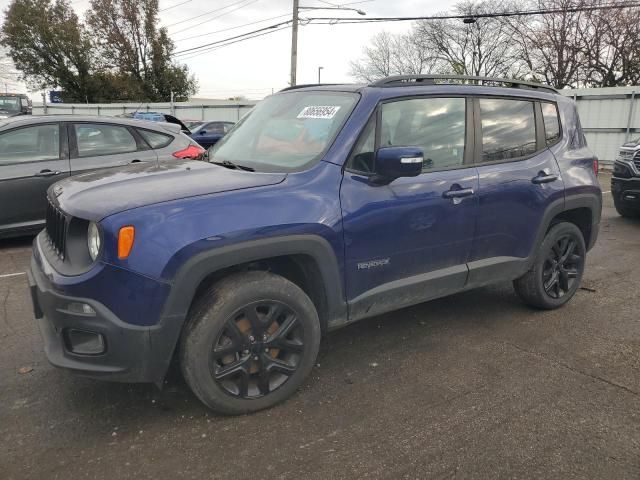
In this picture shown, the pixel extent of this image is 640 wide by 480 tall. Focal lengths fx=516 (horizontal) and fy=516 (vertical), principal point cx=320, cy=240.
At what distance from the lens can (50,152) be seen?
6.15m

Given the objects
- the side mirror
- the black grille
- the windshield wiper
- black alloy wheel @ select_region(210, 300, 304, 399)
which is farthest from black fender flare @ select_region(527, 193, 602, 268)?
the black grille

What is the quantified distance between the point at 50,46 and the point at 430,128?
4744cm

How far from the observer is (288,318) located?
2822 millimetres

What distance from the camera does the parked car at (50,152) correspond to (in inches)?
232

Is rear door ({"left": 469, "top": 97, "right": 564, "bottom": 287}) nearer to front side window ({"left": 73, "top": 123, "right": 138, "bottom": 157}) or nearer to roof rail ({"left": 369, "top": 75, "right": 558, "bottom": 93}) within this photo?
roof rail ({"left": 369, "top": 75, "right": 558, "bottom": 93})

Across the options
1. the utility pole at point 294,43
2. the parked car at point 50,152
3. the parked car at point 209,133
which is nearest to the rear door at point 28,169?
the parked car at point 50,152

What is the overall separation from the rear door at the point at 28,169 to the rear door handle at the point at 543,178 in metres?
5.14

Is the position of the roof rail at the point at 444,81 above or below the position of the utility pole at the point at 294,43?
below

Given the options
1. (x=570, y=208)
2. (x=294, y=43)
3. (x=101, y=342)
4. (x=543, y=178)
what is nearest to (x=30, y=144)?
(x=101, y=342)

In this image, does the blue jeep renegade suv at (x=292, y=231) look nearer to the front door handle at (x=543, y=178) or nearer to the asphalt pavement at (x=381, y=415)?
the front door handle at (x=543, y=178)

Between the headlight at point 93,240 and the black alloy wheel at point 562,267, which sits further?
the black alloy wheel at point 562,267

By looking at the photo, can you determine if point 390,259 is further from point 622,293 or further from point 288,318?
point 622,293

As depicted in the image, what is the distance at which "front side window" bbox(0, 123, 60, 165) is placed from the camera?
19.4ft

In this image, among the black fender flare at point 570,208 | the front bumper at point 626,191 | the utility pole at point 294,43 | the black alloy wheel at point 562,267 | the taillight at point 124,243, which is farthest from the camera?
the utility pole at point 294,43
